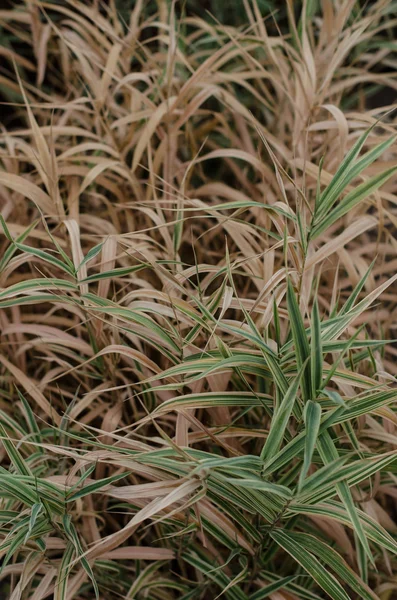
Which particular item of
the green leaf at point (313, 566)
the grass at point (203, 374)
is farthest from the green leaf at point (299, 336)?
the green leaf at point (313, 566)

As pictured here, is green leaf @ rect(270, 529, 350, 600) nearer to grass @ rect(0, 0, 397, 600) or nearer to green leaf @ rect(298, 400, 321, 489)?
grass @ rect(0, 0, 397, 600)

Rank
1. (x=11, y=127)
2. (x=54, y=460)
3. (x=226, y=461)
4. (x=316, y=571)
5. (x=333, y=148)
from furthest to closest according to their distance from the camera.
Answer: (x=11, y=127)
(x=333, y=148)
(x=54, y=460)
(x=316, y=571)
(x=226, y=461)

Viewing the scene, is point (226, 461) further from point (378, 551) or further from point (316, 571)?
point (378, 551)

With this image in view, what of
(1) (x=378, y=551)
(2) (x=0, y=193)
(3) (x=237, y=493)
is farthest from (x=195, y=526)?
(2) (x=0, y=193)

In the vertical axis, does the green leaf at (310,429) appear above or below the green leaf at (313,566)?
above

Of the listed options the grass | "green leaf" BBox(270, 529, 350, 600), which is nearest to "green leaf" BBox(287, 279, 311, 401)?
Result: the grass

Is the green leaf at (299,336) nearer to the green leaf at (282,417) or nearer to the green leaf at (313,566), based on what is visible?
the green leaf at (282,417)

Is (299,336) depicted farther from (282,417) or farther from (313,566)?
(313,566)

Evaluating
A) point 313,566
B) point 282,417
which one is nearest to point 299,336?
point 282,417
